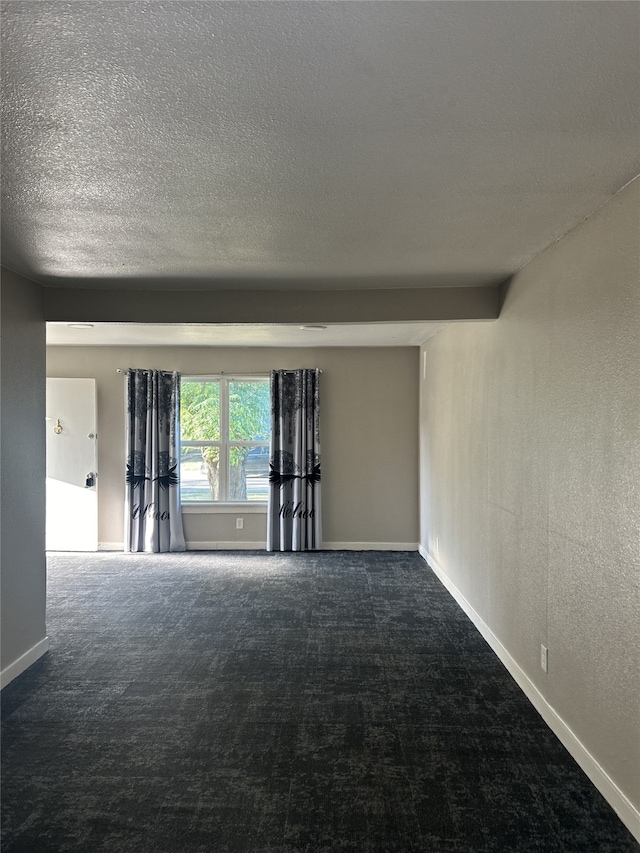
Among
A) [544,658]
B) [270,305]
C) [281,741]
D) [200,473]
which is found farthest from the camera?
[200,473]

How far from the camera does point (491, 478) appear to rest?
3.91 meters

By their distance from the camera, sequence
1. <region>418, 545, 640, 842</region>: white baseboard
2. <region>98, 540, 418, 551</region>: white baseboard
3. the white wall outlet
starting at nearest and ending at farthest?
1. <region>418, 545, 640, 842</region>: white baseboard
2. the white wall outlet
3. <region>98, 540, 418, 551</region>: white baseboard

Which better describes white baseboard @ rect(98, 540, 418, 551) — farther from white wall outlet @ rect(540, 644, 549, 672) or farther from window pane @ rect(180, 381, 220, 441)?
white wall outlet @ rect(540, 644, 549, 672)

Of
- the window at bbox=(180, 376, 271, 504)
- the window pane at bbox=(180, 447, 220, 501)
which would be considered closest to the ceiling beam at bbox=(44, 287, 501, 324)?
the window at bbox=(180, 376, 271, 504)

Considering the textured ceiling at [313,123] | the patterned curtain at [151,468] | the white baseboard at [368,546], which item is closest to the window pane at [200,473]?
the patterned curtain at [151,468]

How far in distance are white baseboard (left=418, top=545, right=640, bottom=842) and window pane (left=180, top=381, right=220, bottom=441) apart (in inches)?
151

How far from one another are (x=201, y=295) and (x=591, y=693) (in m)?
→ 3.08

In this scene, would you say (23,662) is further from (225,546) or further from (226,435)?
(226,435)

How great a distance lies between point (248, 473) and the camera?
7.00 meters

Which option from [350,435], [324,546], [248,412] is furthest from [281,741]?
[248,412]

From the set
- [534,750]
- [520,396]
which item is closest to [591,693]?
[534,750]

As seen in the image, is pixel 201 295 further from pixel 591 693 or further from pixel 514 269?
pixel 591 693

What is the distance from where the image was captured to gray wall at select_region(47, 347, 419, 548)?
268 inches

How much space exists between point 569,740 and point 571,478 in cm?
A: 115
